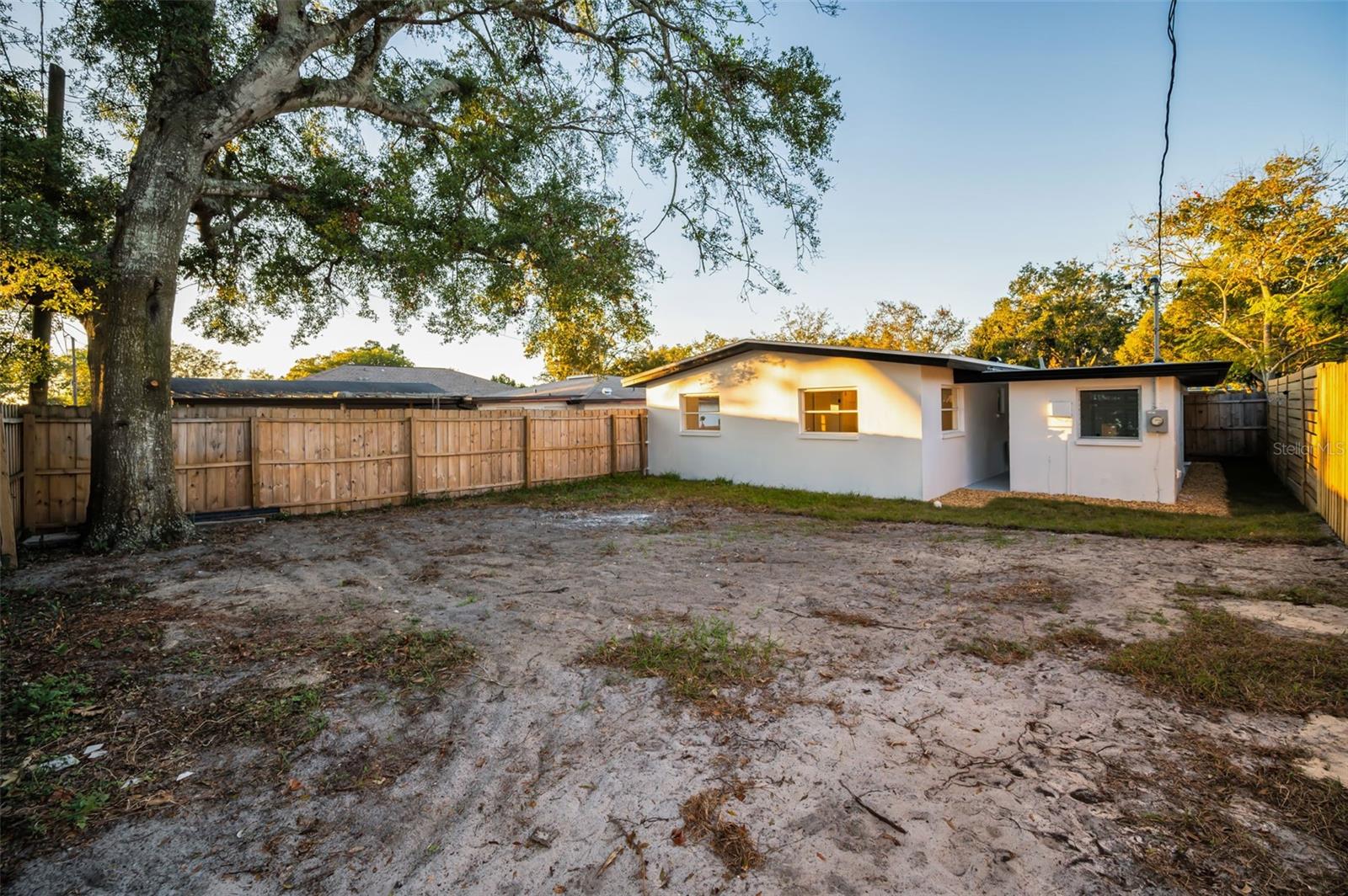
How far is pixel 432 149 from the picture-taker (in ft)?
33.1

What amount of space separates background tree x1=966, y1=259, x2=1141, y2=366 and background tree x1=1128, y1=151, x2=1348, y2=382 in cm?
335

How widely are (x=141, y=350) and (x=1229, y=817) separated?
10.2 m

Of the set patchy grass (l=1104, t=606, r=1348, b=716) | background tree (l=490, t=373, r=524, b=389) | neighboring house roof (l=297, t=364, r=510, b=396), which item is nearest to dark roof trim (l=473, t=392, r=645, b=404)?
neighboring house roof (l=297, t=364, r=510, b=396)

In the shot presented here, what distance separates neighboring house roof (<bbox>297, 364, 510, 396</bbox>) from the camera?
82.4ft

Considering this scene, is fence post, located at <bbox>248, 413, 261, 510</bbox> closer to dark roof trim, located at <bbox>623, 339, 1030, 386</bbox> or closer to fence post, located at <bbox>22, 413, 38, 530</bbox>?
fence post, located at <bbox>22, 413, 38, 530</bbox>

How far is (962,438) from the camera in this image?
12.1 meters

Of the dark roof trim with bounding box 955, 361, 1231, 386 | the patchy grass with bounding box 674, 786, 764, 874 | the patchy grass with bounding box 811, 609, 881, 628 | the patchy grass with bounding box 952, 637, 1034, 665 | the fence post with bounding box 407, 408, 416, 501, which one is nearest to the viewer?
the patchy grass with bounding box 674, 786, 764, 874

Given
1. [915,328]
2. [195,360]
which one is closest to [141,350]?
[915,328]

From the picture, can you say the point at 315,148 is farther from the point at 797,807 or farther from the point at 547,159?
the point at 797,807

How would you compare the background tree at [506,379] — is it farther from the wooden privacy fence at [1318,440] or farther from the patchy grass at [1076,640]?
the patchy grass at [1076,640]

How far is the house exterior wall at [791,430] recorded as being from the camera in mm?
10867

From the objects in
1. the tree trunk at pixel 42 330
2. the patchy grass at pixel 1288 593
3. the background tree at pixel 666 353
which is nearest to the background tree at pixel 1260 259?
the patchy grass at pixel 1288 593

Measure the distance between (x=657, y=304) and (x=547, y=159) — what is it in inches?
125

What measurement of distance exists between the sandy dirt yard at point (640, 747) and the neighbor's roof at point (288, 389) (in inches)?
631
